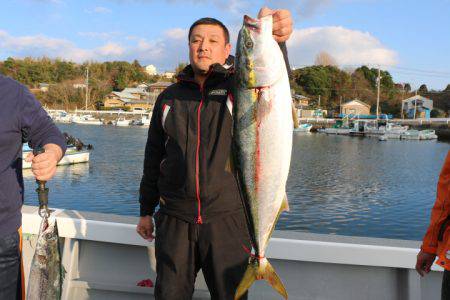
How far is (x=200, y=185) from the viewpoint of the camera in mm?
2443

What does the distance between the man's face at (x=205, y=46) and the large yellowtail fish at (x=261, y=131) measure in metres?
0.64

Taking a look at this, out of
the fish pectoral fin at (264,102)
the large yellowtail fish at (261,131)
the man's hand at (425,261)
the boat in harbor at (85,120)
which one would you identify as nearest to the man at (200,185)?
the large yellowtail fish at (261,131)

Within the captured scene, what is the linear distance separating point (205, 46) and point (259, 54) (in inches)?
30.3

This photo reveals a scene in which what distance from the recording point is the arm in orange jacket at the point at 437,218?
2494 mm

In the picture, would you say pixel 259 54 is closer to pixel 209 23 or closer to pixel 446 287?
pixel 209 23

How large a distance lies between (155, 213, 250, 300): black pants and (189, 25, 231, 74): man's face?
3.14 ft

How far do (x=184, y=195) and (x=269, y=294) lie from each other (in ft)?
4.49

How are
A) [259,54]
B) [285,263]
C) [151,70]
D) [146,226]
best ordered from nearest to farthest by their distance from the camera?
[259,54], [146,226], [285,263], [151,70]

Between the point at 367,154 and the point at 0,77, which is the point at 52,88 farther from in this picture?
the point at 0,77

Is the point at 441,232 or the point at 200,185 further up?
the point at 200,185

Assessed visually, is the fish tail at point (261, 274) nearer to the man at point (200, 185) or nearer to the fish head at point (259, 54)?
the man at point (200, 185)

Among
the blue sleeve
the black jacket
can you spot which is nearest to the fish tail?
the black jacket

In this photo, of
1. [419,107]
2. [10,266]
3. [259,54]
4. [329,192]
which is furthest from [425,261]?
[419,107]

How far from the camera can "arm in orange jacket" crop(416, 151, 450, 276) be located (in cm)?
249
